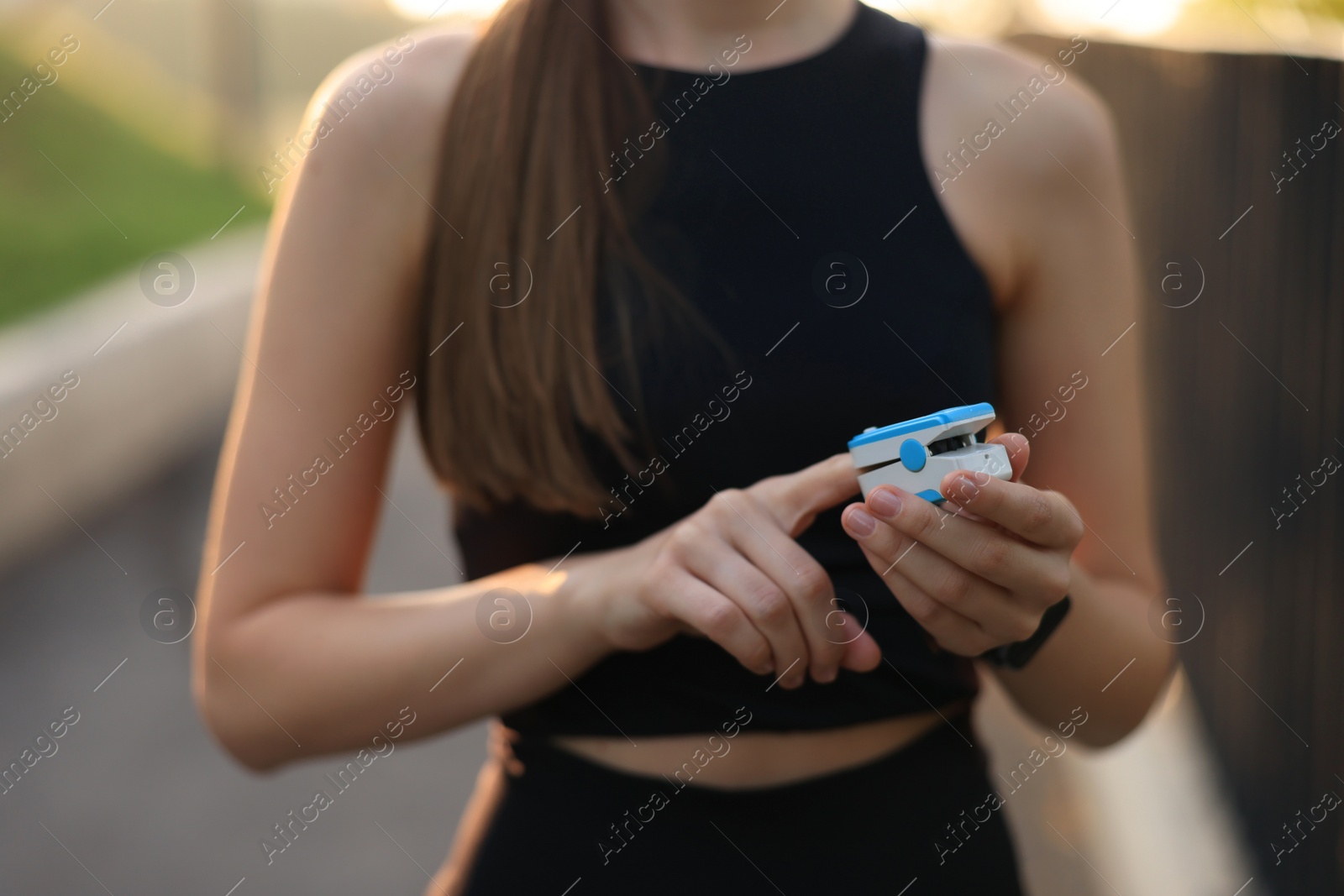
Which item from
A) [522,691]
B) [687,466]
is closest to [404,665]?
[522,691]

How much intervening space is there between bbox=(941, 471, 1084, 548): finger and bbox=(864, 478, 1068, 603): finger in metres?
0.01

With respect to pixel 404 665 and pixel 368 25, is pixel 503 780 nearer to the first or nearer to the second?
pixel 404 665

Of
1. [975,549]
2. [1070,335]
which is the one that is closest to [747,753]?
[975,549]

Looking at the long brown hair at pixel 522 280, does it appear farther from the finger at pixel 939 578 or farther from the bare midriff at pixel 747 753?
the finger at pixel 939 578

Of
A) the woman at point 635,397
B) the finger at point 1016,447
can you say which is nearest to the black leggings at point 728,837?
the woman at point 635,397

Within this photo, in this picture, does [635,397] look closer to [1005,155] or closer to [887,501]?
[887,501]

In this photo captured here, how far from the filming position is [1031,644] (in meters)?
1.39

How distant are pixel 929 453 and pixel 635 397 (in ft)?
1.41

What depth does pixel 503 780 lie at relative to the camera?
148 centimetres

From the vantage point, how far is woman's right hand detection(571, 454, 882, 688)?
1.15 meters

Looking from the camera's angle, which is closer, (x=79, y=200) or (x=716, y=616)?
(x=716, y=616)

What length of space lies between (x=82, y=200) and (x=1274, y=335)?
1161 centimetres

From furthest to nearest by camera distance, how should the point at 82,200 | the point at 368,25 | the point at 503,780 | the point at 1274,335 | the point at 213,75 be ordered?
the point at 213,75
the point at 368,25
the point at 82,200
the point at 1274,335
the point at 503,780

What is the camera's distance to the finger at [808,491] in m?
1.15
